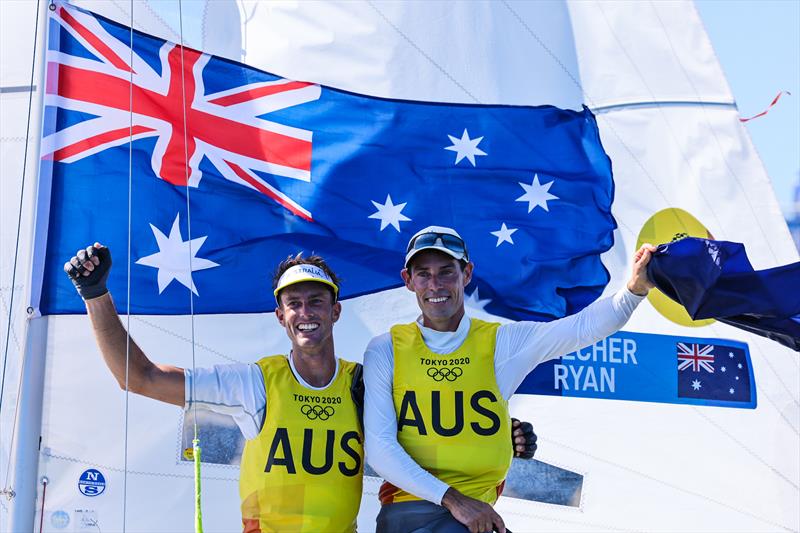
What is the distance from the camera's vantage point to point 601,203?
542 centimetres

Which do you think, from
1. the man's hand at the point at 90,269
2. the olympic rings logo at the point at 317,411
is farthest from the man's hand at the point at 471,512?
the man's hand at the point at 90,269

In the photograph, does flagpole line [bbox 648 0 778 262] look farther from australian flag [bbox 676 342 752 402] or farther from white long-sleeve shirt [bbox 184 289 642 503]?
white long-sleeve shirt [bbox 184 289 642 503]

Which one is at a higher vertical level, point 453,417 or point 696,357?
point 696,357

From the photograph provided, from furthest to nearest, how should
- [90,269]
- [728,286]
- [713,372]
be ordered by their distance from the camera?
[713,372], [728,286], [90,269]

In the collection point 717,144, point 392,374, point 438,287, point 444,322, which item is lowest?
point 392,374

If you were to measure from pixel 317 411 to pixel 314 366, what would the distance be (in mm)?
157

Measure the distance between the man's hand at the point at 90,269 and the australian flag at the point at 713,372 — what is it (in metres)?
2.99

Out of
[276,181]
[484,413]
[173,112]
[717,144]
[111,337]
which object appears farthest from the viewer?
[717,144]

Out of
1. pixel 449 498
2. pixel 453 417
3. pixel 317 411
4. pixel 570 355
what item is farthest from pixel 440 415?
pixel 570 355

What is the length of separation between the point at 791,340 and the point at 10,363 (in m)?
3.06

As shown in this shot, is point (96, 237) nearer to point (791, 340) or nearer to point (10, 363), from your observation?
point (10, 363)

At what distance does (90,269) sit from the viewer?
11.0 ft

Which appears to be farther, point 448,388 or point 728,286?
point 728,286

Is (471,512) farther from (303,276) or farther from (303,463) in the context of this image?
(303,276)
